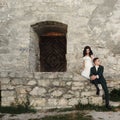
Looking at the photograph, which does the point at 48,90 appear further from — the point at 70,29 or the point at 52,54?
the point at 52,54

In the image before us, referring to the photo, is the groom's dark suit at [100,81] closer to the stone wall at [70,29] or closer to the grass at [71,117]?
the grass at [71,117]

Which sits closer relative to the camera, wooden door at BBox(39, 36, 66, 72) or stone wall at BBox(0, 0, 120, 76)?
stone wall at BBox(0, 0, 120, 76)

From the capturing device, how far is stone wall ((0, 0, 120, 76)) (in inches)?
386

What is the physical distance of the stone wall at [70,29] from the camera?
981 cm

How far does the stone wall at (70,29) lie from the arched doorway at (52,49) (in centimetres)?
110

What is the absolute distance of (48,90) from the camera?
7.38 metres

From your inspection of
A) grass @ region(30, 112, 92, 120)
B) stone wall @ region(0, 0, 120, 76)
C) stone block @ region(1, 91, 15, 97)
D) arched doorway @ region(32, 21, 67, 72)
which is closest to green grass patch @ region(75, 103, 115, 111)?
grass @ region(30, 112, 92, 120)

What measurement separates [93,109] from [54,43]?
457 centimetres

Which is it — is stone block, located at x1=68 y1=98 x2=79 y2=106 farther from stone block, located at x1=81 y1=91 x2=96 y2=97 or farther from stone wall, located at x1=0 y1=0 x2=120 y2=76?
stone wall, located at x1=0 y1=0 x2=120 y2=76

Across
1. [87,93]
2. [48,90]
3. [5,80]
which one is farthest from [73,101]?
[5,80]

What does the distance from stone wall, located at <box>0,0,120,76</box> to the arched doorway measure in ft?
3.60

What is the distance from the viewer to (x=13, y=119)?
21.6 feet

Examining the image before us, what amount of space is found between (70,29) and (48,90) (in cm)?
299

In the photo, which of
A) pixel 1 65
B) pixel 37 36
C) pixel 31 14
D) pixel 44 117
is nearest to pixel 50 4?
pixel 31 14
